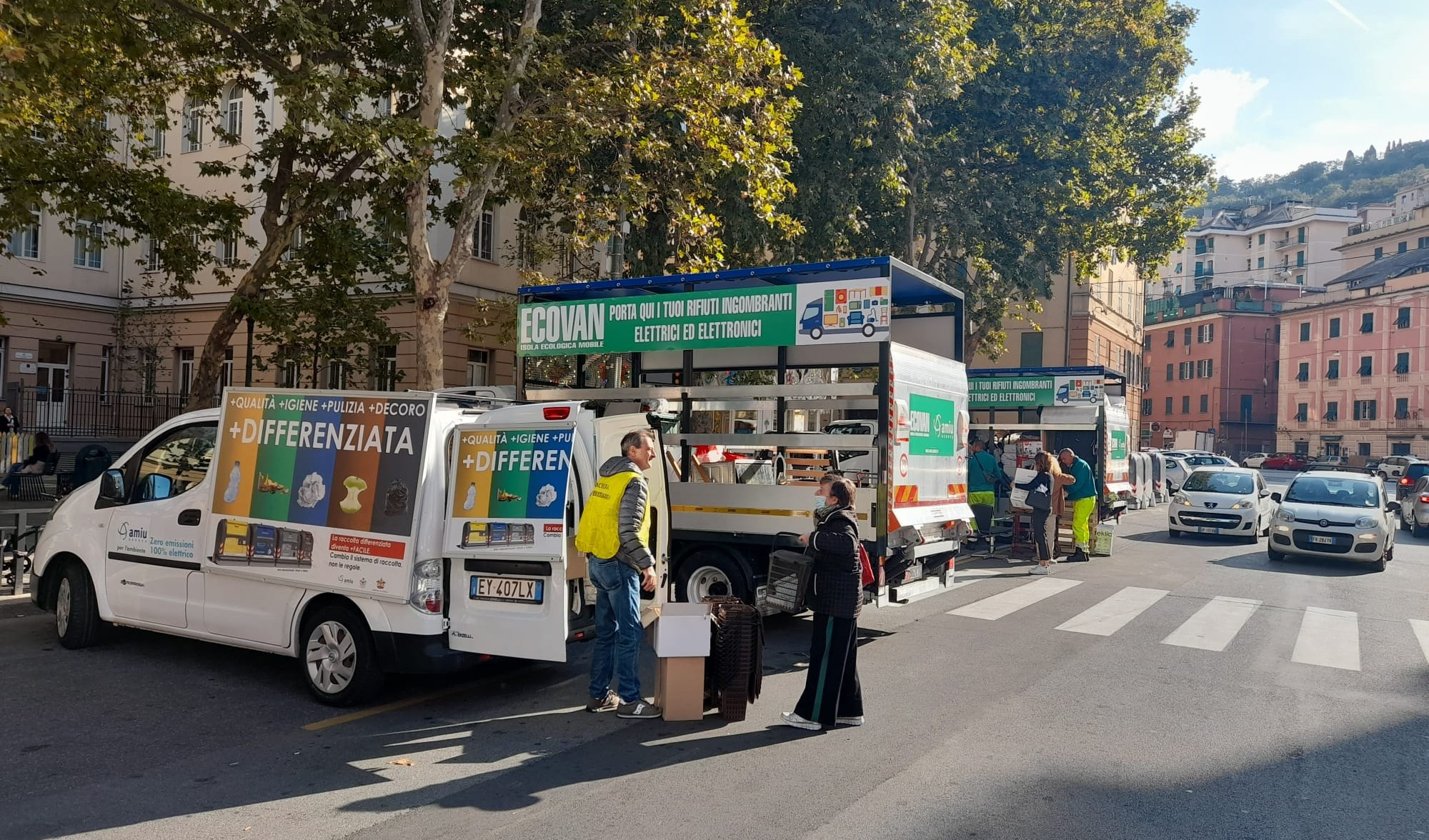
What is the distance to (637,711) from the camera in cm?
648

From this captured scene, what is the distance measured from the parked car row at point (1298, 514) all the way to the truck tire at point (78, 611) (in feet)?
52.0

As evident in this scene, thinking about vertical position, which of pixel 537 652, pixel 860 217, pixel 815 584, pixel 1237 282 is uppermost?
pixel 1237 282

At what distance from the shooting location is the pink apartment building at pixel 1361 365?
195ft

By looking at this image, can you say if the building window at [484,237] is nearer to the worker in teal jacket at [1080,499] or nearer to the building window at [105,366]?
the building window at [105,366]

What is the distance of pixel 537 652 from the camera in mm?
6160

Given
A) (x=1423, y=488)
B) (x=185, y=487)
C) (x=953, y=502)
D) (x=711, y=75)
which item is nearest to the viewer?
(x=185, y=487)

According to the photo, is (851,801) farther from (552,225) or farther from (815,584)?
(552,225)

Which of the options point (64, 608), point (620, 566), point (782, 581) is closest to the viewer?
point (620, 566)

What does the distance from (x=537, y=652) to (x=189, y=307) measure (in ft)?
90.2

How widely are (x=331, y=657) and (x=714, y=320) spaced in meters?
4.58

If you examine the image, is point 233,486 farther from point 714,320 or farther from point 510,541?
point 714,320

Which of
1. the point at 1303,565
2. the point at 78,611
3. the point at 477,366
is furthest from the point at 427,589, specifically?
the point at 477,366

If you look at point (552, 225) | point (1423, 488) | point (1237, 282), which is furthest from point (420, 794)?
point (1237, 282)

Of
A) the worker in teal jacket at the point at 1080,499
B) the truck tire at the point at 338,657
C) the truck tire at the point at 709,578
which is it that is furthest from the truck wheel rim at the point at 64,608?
the worker in teal jacket at the point at 1080,499
